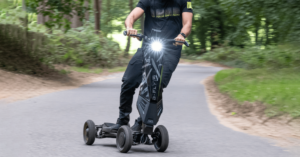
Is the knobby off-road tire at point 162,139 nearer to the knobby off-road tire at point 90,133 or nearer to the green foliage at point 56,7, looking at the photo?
the knobby off-road tire at point 90,133

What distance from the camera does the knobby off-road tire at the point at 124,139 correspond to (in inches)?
170

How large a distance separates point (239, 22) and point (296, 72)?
4094mm

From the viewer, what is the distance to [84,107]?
8.69 m

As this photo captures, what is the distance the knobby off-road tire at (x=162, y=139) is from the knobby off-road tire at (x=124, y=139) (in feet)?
1.19

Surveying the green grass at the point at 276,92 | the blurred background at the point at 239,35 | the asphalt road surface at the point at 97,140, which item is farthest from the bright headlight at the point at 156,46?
the blurred background at the point at 239,35

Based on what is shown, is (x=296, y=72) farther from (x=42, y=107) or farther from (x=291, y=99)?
(x=42, y=107)

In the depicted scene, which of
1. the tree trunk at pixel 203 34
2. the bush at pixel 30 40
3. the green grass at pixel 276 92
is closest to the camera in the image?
the green grass at pixel 276 92

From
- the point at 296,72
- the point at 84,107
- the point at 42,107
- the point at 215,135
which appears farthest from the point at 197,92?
the point at 215,135

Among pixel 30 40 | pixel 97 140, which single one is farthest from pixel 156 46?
pixel 30 40

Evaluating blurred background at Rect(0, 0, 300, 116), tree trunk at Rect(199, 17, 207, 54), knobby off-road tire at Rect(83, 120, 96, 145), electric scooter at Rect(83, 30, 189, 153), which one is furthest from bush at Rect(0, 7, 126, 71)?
tree trunk at Rect(199, 17, 207, 54)

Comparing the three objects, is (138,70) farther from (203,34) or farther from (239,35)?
(203,34)

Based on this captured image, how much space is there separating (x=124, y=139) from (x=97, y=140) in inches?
45.9

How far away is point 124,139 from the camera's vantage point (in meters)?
4.37

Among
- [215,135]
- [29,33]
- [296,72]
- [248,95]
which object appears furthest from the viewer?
[29,33]
